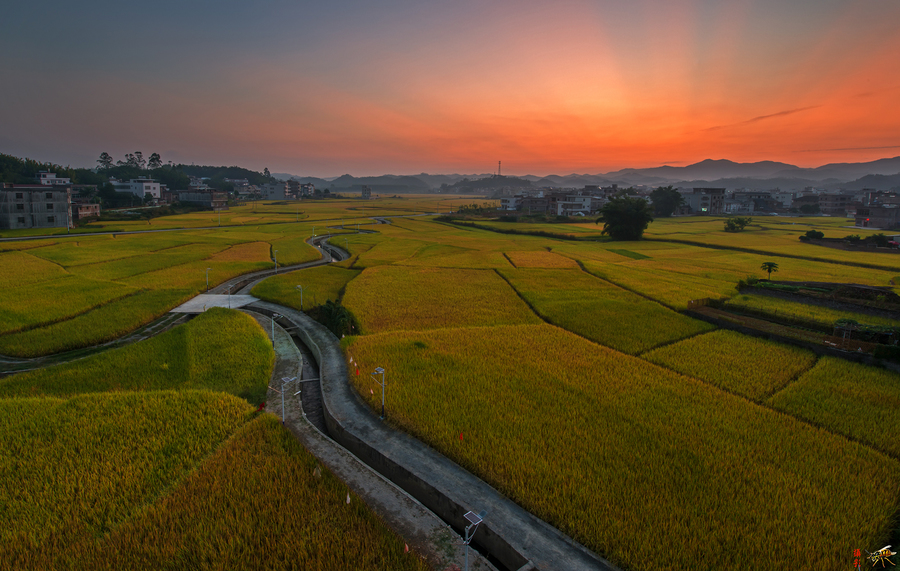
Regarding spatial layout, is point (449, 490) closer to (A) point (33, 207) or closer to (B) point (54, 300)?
(B) point (54, 300)

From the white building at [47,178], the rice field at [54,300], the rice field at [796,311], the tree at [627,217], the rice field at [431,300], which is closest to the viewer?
the rice field at [54,300]

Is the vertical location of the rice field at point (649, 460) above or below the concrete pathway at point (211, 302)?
below

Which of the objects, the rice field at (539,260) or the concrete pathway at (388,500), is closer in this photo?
the concrete pathway at (388,500)

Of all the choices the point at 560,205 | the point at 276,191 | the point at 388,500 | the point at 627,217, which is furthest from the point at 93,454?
the point at 276,191

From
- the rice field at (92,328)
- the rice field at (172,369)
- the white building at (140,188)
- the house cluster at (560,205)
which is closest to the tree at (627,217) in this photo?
the house cluster at (560,205)

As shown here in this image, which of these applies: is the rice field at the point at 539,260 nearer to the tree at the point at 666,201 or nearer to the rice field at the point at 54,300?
the rice field at the point at 54,300

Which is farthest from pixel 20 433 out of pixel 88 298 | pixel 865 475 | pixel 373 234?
pixel 373 234
